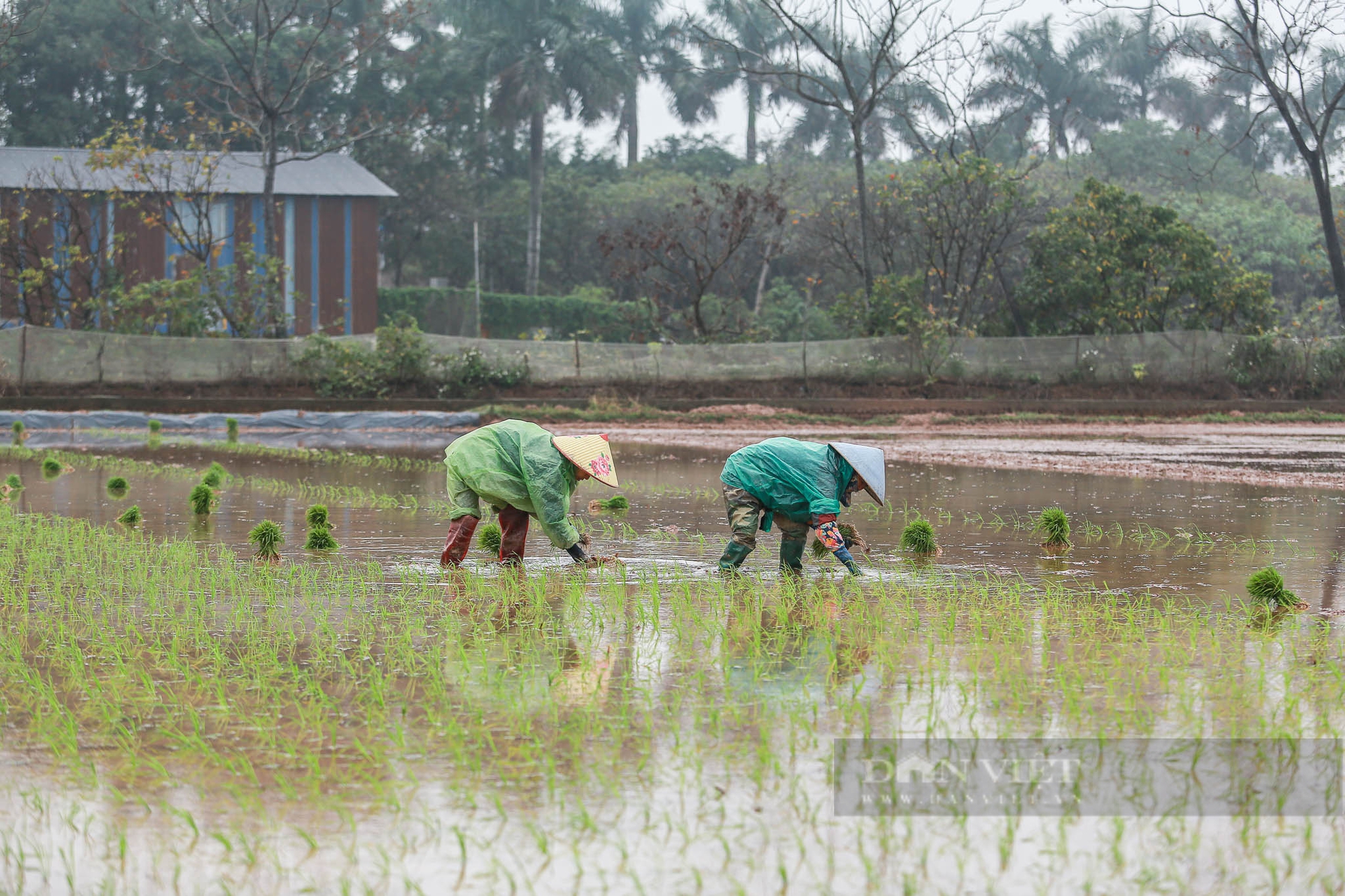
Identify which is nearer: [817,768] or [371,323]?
[817,768]

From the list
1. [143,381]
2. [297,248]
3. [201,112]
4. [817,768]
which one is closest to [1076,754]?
[817,768]

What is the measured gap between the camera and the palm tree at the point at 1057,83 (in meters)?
55.8

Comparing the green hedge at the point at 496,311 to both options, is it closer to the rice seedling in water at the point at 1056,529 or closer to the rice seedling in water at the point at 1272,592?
the rice seedling in water at the point at 1056,529

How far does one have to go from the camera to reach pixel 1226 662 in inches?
205

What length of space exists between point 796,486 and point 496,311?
36.0m

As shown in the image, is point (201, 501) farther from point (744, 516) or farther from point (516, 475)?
point (744, 516)

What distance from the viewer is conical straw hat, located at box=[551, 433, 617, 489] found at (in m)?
7.18

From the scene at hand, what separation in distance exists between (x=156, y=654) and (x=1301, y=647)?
4.64m

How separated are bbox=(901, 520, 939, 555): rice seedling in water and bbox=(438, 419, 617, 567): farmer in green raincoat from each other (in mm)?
2134

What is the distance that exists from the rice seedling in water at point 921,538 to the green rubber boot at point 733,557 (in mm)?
1543

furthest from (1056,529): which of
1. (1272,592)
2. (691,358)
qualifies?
(691,358)

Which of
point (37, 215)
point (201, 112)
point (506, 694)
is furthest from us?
point (201, 112)

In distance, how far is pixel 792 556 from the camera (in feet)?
24.9

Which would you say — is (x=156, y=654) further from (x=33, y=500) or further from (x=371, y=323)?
(x=371, y=323)
